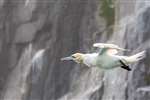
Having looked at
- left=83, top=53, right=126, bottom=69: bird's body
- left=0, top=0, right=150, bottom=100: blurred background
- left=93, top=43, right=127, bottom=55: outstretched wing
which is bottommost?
left=0, top=0, right=150, bottom=100: blurred background

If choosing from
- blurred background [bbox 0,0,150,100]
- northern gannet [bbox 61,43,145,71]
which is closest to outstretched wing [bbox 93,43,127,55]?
northern gannet [bbox 61,43,145,71]

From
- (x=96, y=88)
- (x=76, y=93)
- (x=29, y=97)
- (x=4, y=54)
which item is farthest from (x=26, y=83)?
(x=96, y=88)

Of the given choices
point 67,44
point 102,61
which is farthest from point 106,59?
point 67,44

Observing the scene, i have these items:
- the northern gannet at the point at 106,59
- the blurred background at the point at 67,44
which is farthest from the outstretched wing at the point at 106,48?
the blurred background at the point at 67,44

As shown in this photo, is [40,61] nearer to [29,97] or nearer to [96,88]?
[29,97]

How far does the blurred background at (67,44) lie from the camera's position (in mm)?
11541

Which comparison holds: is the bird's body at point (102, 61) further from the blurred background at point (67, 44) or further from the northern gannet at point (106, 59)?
the blurred background at point (67, 44)

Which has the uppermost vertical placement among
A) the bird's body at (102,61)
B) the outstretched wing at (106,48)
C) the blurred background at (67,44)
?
the outstretched wing at (106,48)

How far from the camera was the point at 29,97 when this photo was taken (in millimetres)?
15750

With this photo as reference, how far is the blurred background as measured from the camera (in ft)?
37.9

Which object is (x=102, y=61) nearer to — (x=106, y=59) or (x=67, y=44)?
(x=106, y=59)

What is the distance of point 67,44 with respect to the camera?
588 inches

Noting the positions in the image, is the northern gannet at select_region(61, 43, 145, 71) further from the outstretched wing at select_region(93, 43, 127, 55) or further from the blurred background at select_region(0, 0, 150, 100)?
the blurred background at select_region(0, 0, 150, 100)

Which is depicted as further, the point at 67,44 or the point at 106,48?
the point at 67,44
